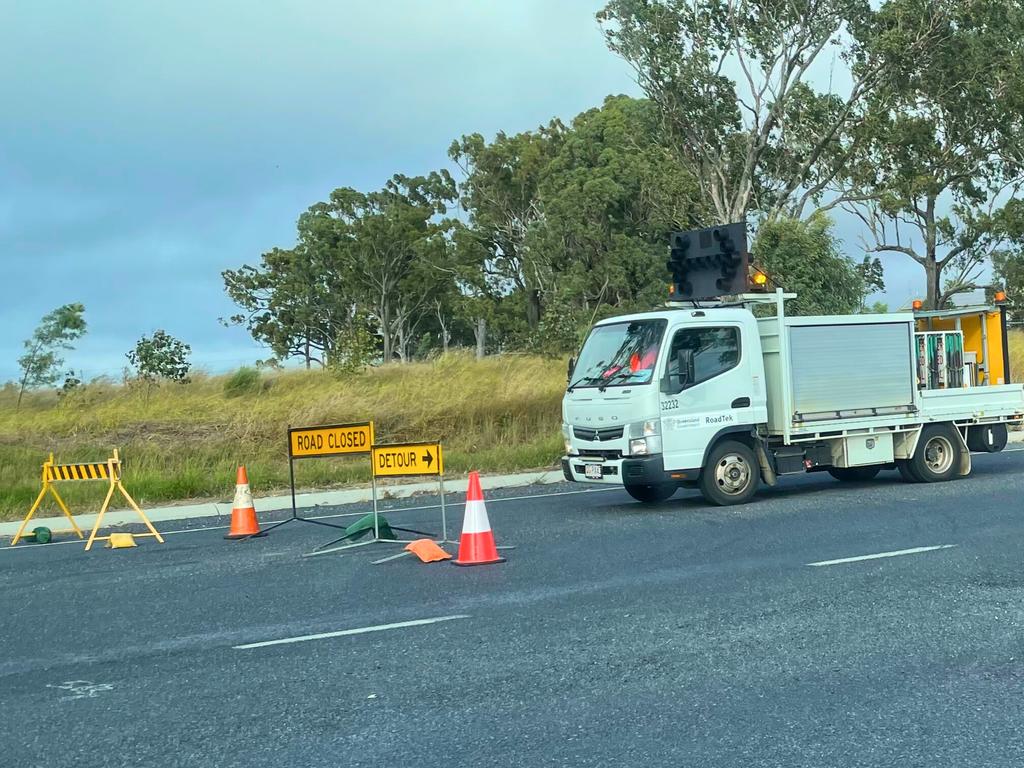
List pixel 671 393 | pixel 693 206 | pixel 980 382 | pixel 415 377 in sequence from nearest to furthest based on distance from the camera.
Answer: pixel 671 393 < pixel 980 382 < pixel 415 377 < pixel 693 206

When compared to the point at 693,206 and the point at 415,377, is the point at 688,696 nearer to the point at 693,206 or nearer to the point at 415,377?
the point at 415,377

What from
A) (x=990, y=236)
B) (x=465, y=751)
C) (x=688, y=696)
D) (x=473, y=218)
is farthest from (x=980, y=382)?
(x=473, y=218)

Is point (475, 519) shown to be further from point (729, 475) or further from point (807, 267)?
point (807, 267)

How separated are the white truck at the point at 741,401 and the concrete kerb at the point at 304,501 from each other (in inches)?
153

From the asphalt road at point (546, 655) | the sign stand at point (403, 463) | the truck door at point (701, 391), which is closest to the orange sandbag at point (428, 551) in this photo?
the asphalt road at point (546, 655)

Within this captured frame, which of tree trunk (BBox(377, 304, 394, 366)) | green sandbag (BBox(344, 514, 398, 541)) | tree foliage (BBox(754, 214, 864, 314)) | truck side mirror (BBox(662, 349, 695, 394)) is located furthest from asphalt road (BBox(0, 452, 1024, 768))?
tree trunk (BBox(377, 304, 394, 366))

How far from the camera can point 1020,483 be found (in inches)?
611

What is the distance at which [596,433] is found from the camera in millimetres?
14195

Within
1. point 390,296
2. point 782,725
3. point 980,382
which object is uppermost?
point 390,296

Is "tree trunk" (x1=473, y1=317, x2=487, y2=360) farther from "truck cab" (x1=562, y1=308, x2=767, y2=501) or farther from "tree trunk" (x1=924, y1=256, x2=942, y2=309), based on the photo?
"truck cab" (x1=562, y1=308, x2=767, y2=501)

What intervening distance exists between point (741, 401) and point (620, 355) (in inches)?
63.7

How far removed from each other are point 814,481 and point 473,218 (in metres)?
39.6

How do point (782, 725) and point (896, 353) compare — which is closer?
point (782, 725)

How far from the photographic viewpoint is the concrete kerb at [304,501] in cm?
1603
